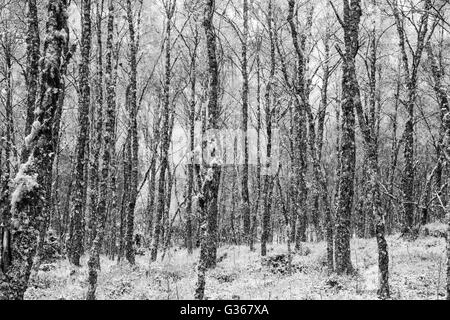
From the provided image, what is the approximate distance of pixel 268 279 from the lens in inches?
494

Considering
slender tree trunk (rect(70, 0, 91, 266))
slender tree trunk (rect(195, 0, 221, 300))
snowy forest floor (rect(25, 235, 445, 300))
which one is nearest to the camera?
slender tree trunk (rect(195, 0, 221, 300))

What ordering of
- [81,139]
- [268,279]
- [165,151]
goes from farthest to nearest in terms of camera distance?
[165,151], [81,139], [268,279]

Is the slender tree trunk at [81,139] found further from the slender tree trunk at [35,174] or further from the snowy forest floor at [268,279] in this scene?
the slender tree trunk at [35,174]

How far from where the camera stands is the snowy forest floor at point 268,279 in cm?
988

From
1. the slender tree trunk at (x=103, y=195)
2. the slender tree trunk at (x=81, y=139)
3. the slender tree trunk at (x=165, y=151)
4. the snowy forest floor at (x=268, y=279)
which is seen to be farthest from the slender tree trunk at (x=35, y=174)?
the slender tree trunk at (x=165, y=151)

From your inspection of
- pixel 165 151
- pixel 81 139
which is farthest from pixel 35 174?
pixel 165 151

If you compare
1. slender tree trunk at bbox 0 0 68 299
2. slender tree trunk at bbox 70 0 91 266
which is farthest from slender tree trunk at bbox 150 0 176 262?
slender tree trunk at bbox 0 0 68 299

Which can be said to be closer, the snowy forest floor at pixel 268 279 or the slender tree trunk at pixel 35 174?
the slender tree trunk at pixel 35 174

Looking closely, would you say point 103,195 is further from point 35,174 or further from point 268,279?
point 268,279

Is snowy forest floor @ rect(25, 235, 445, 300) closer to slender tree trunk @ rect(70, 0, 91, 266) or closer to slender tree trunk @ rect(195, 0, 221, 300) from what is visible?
slender tree trunk @ rect(195, 0, 221, 300)

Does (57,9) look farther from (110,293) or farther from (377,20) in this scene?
(377,20)

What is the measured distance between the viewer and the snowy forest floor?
9883 mm

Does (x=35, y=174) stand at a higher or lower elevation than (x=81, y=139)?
lower
